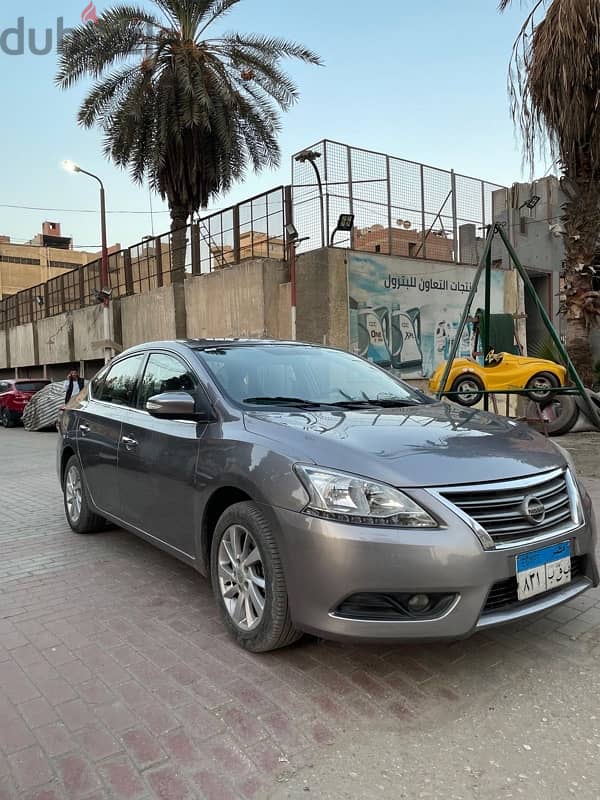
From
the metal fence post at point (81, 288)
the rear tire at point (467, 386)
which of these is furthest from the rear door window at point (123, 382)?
the metal fence post at point (81, 288)

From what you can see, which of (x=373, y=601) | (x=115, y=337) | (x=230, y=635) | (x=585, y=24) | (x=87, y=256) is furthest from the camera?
(x=87, y=256)

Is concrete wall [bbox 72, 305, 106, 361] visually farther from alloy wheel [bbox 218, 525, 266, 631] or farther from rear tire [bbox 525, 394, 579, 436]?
alloy wheel [bbox 218, 525, 266, 631]

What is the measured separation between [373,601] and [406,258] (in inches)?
667

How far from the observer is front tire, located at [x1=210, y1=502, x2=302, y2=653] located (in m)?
2.82

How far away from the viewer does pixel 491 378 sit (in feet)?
36.1

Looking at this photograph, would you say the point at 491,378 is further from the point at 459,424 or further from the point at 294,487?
the point at 294,487

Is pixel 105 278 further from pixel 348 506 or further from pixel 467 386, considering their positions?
pixel 348 506

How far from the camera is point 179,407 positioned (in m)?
3.45

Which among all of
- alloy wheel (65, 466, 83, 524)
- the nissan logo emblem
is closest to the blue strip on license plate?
the nissan logo emblem

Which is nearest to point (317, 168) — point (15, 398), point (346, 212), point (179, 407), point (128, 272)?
point (346, 212)

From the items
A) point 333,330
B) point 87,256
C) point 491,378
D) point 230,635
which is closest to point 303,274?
point 333,330

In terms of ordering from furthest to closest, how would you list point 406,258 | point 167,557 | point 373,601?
point 406,258 → point 167,557 → point 373,601

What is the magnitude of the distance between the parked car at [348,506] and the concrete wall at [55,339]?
27.6 metres

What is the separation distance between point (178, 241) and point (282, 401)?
1909cm
